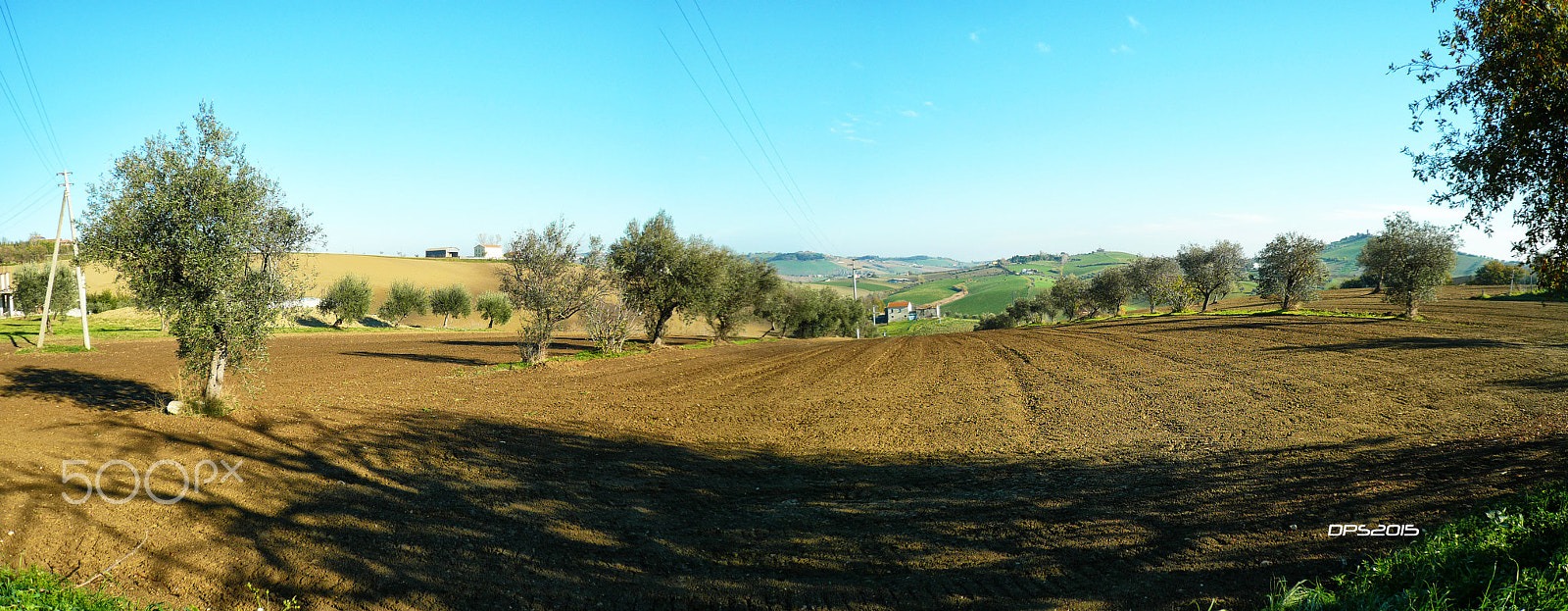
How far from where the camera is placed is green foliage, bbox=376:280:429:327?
72.9m

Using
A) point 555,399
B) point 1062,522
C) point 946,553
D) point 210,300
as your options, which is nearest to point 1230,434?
point 1062,522

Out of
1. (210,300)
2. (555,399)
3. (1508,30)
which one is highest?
(1508,30)

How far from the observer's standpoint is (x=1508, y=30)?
9.08 meters

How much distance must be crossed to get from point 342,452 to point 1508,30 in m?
19.7

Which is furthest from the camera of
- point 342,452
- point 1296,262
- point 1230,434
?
point 1296,262

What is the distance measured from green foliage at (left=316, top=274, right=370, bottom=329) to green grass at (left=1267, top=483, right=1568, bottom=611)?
72.9m

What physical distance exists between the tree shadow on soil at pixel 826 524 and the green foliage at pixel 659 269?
76.8ft

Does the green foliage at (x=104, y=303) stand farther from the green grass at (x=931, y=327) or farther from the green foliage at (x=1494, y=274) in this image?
the green foliage at (x=1494, y=274)

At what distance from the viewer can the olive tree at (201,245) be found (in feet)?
46.2

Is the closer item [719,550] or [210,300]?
[719,550]

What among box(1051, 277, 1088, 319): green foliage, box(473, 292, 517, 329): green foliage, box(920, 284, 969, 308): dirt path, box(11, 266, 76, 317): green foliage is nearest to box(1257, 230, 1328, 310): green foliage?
box(1051, 277, 1088, 319): green foliage

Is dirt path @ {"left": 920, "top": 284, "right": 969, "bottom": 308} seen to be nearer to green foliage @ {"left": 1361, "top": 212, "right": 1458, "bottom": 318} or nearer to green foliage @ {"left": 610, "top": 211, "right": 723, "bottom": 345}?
green foliage @ {"left": 1361, "top": 212, "right": 1458, "bottom": 318}

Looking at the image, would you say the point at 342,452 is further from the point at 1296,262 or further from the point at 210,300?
the point at 1296,262

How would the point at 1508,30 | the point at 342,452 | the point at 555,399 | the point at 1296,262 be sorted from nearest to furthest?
the point at 1508,30, the point at 342,452, the point at 555,399, the point at 1296,262
